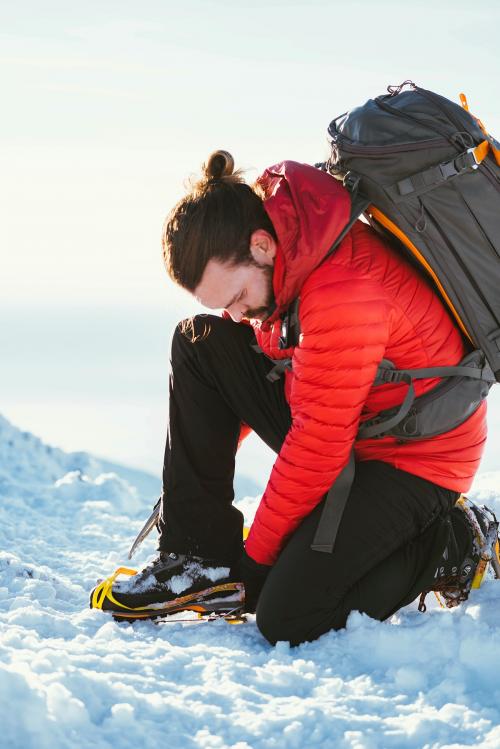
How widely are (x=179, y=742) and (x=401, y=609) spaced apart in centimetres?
138

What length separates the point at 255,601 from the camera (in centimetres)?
344

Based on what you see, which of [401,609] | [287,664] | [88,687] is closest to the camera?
[88,687]

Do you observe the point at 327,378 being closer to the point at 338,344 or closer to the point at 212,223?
the point at 338,344

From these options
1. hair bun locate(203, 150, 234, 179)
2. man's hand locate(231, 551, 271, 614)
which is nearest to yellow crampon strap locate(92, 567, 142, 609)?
man's hand locate(231, 551, 271, 614)

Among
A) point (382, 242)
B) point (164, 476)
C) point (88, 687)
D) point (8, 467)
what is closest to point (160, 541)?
point (164, 476)

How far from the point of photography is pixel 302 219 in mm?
2928

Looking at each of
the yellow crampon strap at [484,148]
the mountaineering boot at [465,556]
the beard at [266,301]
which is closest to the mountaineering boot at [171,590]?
the mountaineering boot at [465,556]

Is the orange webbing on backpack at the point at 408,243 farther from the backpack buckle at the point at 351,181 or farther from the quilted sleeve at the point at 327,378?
the quilted sleeve at the point at 327,378

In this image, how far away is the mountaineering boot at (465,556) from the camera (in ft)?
11.0

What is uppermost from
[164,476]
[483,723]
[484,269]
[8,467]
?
[484,269]

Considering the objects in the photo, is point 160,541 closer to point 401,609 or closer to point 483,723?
point 401,609

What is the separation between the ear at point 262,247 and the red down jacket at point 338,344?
2.3 inches

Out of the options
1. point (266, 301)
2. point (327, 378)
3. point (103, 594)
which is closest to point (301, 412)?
point (327, 378)

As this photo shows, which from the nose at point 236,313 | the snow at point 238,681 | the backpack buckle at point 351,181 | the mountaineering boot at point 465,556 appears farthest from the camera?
the mountaineering boot at point 465,556
